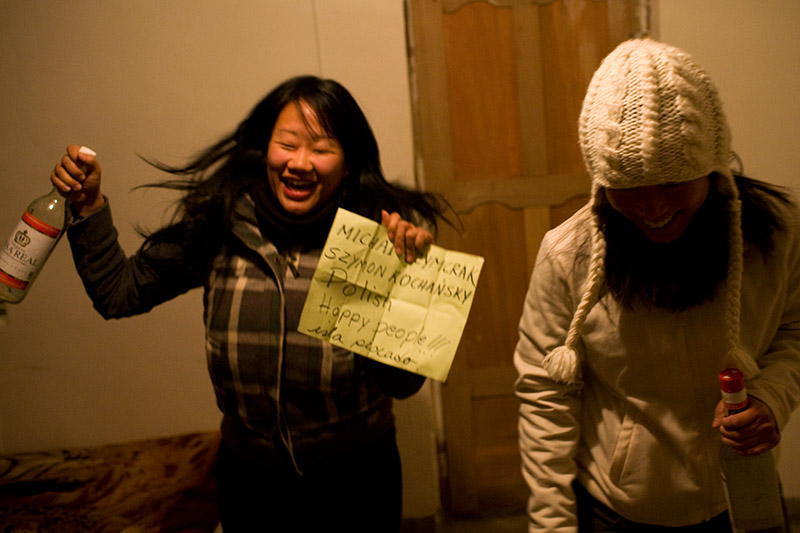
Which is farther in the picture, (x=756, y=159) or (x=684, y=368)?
(x=756, y=159)

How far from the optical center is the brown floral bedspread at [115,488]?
1364 millimetres

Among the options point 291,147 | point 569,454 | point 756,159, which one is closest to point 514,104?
point 756,159

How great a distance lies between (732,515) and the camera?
752 millimetres

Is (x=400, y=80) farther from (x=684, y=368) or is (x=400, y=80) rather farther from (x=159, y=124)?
(x=684, y=368)

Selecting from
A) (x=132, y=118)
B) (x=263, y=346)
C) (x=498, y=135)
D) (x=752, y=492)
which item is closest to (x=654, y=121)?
(x=752, y=492)

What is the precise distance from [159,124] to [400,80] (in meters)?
0.75

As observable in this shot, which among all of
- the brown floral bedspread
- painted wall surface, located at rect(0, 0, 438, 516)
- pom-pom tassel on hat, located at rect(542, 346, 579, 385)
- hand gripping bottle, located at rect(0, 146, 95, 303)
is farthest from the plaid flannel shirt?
painted wall surface, located at rect(0, 0, 438, 516)

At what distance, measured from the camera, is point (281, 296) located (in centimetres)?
101

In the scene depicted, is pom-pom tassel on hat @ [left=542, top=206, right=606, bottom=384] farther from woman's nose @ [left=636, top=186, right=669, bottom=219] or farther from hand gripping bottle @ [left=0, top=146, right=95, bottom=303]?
hand gripping bottle @ [left=0, top=146, right=95, bottom=303]

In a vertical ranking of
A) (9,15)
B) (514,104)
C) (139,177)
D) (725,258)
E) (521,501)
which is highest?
(9,15)

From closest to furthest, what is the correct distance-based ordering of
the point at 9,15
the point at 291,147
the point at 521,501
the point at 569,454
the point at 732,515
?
the point at 732,515, the point at 569,454, the point at 291,147, the point at 9,15, the point at 521,501

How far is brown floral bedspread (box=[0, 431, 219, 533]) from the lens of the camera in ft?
4.48

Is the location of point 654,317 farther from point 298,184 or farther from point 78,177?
point 78,177

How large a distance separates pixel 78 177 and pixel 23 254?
0.52ft
